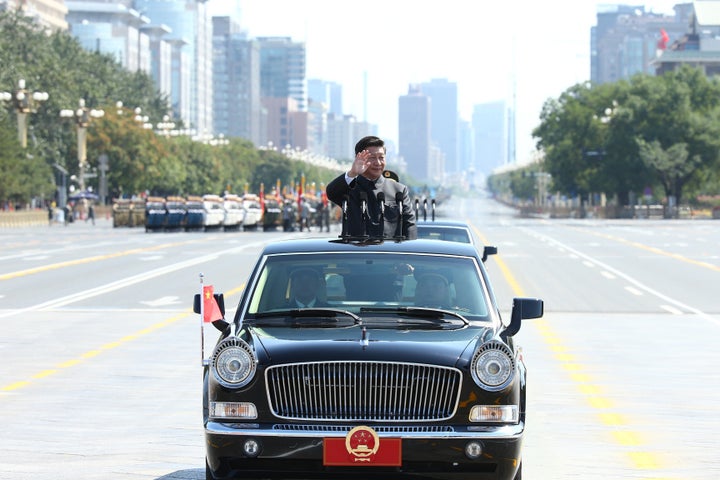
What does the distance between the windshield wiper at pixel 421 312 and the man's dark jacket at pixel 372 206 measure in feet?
8.48

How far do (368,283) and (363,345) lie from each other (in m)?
1.28

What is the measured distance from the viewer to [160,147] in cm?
13750

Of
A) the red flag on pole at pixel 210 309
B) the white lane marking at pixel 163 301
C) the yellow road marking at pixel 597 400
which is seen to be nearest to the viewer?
the red flag on pole at pixel 210 309

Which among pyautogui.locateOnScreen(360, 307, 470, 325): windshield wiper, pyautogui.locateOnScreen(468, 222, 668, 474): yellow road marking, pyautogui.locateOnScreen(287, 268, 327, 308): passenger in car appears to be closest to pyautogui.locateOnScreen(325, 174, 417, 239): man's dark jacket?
pyautogui.locateOnScreen(468, 222, 668, 474): yellow road marking

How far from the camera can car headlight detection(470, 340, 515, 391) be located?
780 centimetres

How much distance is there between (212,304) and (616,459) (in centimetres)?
269

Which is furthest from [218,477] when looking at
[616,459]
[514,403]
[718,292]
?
[718,292]

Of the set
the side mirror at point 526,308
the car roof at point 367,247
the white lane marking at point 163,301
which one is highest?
the car roof at point 367,247

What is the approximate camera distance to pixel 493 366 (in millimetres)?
7875

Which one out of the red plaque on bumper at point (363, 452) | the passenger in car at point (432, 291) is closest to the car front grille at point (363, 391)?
the red plaque on bumper at point (363, 452)

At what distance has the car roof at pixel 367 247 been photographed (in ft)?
30.6

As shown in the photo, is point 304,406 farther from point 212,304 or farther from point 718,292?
point 718,292

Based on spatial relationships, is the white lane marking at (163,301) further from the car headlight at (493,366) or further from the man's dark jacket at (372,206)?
the car headlight at (493,366)

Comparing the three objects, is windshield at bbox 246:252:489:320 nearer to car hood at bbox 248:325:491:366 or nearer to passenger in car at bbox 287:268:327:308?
passenger in car at bbox 287:268:327:308
